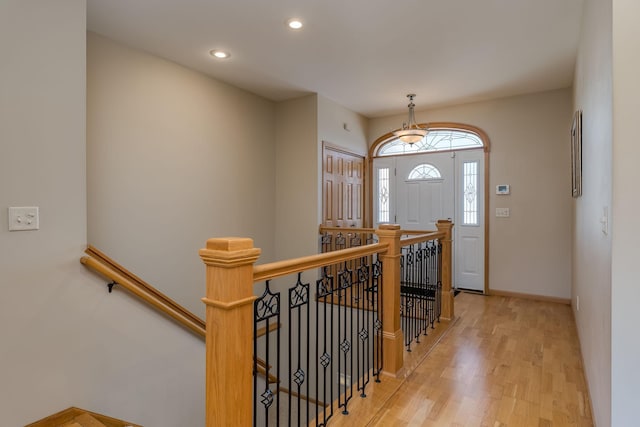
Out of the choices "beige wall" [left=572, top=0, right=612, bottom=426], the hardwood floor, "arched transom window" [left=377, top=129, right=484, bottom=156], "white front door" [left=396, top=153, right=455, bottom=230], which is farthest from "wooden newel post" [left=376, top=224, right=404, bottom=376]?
"white front door" [left=396, top=153, right=455, bottom=230]

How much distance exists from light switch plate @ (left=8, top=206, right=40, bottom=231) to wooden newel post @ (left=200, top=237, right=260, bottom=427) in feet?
4.64

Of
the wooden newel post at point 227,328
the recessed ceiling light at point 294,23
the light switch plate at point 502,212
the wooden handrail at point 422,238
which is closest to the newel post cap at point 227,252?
the wooden newel post at point 227,328

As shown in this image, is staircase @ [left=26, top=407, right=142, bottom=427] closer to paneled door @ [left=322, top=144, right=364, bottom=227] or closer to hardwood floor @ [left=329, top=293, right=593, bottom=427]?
hardwood floor @ [left=329, top=293, right=593, bottom=427]

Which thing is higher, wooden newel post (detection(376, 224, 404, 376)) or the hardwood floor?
wooden newel post (detection(376, 224, 404, 376))

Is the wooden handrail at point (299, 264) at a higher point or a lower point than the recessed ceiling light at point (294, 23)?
lower

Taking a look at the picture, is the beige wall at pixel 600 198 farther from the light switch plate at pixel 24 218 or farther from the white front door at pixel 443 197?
the light switch plate at pixel 24 218

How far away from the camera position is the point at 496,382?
2438 mm

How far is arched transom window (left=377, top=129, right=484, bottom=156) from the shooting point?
200 inches

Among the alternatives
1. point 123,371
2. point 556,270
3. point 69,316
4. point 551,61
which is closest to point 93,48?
point 69,316

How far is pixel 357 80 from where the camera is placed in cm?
415

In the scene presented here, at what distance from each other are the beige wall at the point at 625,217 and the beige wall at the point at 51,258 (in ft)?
8.98

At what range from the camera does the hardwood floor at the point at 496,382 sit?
80.1 inches

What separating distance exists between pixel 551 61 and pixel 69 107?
4.36 meters

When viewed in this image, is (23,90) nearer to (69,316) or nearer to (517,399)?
(69,316)
